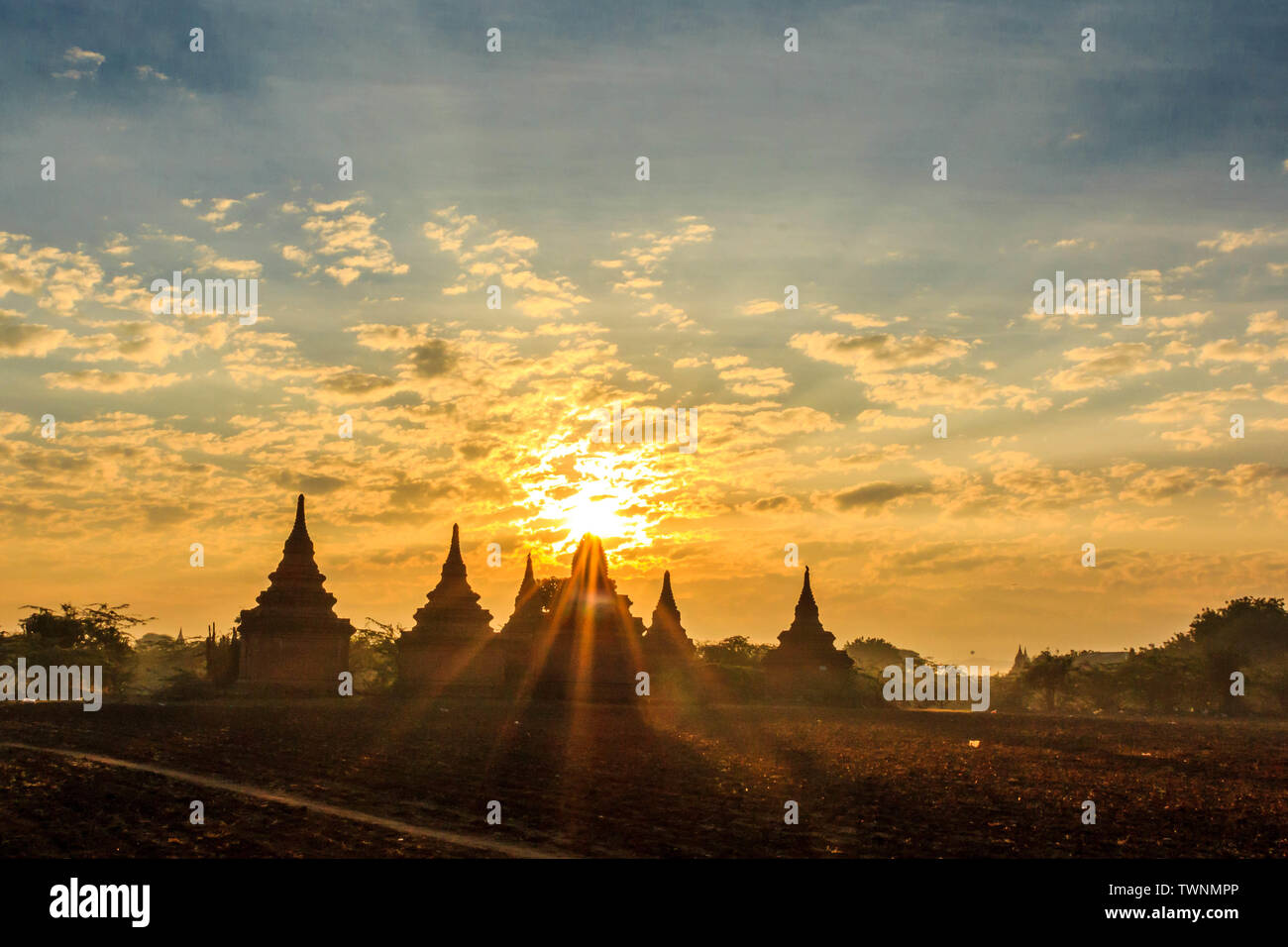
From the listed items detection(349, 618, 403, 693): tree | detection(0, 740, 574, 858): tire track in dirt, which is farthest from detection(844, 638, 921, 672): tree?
detection(0, 740, 574, 858): tire track in dirt

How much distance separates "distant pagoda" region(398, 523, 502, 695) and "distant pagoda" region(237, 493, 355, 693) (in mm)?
4242

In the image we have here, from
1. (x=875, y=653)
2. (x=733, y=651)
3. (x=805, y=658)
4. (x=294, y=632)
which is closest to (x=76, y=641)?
A: (x=294, y=632)

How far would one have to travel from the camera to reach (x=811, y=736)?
3825 cm

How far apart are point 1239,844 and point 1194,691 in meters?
71.6

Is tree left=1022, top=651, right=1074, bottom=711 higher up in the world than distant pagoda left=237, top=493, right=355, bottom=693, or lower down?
lower down

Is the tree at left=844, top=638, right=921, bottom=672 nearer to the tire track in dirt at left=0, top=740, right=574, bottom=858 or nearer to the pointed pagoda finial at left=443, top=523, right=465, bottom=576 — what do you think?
the pointed pagoda finial at left=443, top=523, right=465, bottom=576

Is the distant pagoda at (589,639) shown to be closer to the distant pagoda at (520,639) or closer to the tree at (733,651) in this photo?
the distant pagoda at (520,639)

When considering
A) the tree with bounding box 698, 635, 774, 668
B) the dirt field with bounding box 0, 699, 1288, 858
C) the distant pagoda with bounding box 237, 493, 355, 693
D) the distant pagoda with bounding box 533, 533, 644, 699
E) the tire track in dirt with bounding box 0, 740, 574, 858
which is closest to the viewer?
the tire track in dirt with bounding box 0, 740, 574, 858

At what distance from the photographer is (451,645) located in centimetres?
6084

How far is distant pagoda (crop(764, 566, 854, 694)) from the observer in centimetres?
7056

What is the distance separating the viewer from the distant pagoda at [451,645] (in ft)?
196

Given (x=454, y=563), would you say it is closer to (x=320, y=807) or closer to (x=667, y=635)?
(x=667, y=635)

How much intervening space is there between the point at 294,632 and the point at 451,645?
8.57m
